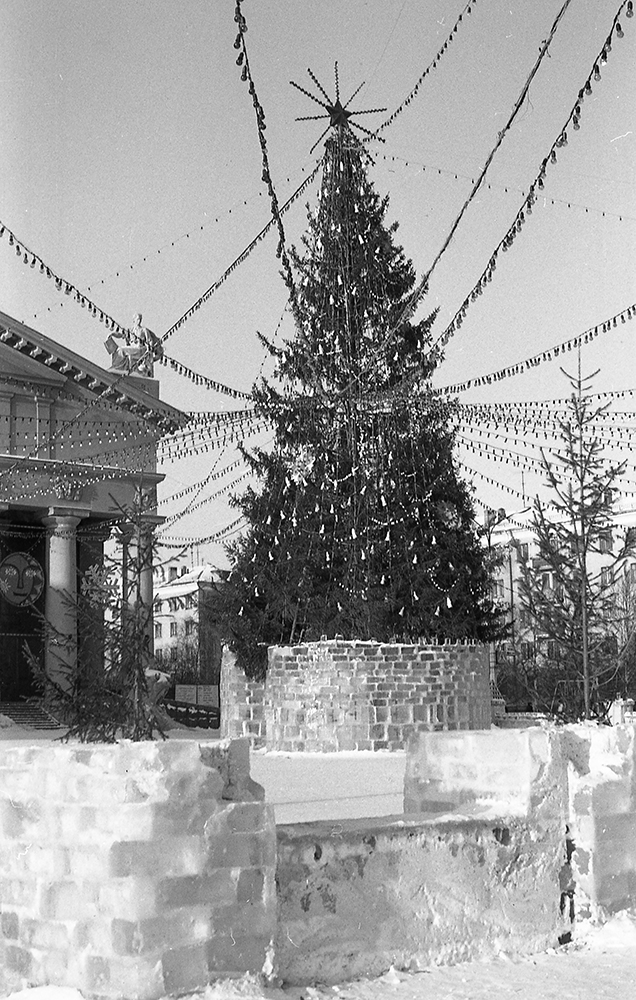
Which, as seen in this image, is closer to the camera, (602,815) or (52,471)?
(602,815)

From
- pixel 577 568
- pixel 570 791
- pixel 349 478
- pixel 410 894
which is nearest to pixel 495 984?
pixel 410 894

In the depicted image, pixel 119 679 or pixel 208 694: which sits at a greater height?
pixel 119 679

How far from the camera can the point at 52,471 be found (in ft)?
98.3

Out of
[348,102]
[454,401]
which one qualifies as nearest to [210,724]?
[454,401]

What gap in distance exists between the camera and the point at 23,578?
104 ft

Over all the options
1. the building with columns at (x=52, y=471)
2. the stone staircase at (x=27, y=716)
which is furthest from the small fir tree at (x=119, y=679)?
the building with columns at (x=52, y=471)

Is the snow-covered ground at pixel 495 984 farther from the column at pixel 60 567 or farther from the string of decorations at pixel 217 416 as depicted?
the column at pixel 60 567

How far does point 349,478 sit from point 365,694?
153 inches

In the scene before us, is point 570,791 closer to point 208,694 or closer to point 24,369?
point 24,369

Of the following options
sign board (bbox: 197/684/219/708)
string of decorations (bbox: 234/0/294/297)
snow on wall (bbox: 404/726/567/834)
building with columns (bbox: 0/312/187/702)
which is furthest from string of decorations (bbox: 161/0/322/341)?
sign board (bbox: 197/684/219/708)

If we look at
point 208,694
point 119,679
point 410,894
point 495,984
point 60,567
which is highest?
point 60,567

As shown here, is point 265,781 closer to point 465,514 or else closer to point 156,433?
point 465,514

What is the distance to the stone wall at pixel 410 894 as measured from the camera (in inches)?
227

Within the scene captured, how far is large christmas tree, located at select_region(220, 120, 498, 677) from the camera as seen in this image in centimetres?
2098
